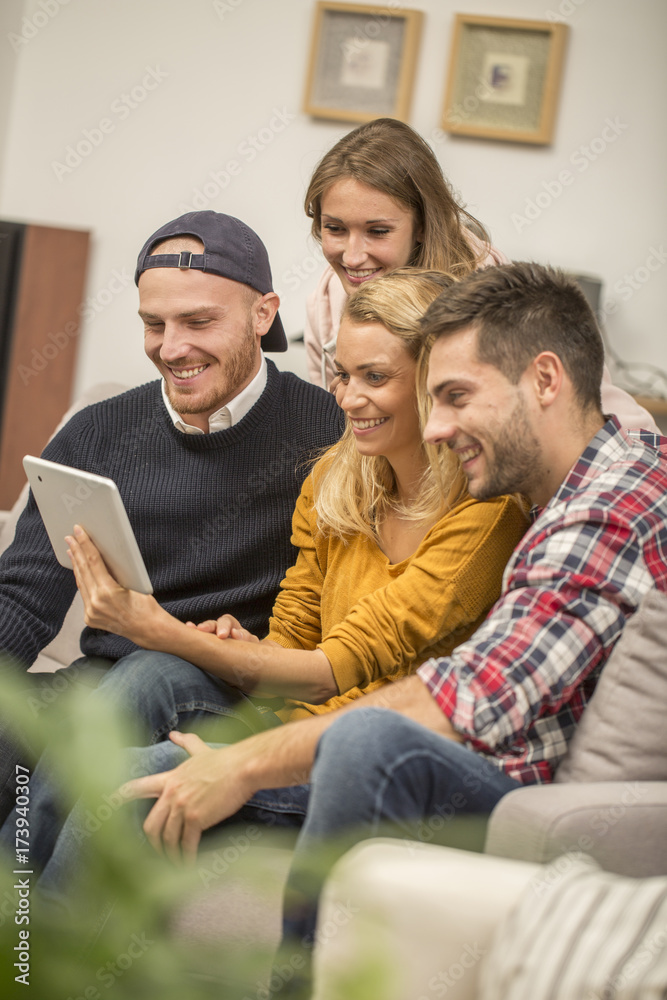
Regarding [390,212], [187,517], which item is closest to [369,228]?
[390,212]

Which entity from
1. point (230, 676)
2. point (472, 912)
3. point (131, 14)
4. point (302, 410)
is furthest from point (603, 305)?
point (472, 912)

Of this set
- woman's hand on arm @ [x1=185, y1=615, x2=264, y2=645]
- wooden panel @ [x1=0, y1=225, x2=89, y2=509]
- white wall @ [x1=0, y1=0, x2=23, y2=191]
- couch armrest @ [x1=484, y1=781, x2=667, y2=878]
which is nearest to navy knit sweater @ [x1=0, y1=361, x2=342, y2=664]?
woman's hand on arm @ [x1=185, y1=615, x2=264, y2=645]

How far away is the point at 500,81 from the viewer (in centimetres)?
320

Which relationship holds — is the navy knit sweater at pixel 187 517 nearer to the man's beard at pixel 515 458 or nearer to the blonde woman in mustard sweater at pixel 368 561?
the blonde woman in mustard sweater at pixel 368 561

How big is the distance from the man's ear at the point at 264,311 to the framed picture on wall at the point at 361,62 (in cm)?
170

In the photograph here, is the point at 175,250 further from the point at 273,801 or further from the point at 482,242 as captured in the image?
the point at 273,801

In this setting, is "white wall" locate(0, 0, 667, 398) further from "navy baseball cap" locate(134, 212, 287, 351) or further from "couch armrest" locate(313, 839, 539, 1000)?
"couch armrest" locate(313, 839, 539, 1000)

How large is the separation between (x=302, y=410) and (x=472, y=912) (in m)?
1.16

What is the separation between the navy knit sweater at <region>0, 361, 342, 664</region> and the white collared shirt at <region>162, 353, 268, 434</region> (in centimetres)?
1

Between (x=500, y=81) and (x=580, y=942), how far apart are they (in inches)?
118

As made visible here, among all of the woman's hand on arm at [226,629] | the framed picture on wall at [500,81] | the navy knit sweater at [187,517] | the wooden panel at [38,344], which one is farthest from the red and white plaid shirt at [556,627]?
the wooden panel at [38,344]

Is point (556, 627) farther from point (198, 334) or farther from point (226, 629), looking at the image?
point (198, 334)

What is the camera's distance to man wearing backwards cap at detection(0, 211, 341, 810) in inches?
67.1

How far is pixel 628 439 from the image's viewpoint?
130 centimetres
